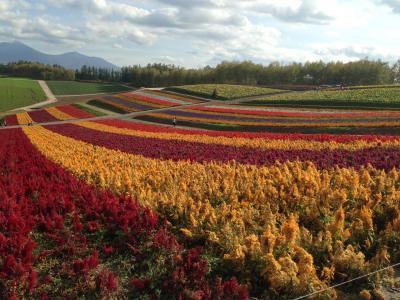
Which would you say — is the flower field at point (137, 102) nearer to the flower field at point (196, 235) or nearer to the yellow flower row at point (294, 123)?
the yellow flower row at point (294, 123)

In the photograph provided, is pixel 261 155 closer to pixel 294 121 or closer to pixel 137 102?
pixel 294 121

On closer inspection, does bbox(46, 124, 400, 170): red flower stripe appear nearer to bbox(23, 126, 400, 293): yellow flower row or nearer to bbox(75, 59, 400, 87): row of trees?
bbox(23, 126, 400, 293): yellow flower row

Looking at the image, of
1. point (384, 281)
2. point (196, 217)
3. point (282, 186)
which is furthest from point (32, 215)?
point (384, 281)

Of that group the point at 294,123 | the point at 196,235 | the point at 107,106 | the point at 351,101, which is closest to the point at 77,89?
the point at 107,106

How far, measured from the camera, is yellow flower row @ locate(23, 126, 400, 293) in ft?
18.4

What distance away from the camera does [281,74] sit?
112125mm

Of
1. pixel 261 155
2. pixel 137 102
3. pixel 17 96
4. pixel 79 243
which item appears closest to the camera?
pixel 79 243

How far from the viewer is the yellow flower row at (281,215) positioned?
560 cm

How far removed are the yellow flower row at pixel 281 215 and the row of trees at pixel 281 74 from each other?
97.6 metres

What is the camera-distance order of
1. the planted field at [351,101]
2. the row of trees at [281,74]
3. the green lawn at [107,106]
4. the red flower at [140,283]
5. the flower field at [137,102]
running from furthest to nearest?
the row of trees at [281,74]
the flower field at [137,102]
the green lawn at [107,106]
the planted field at [351,101]
the red flower at [140,283]

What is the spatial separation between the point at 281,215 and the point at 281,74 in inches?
4311

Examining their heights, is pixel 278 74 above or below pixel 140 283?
above

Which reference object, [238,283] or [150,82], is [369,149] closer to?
[238,283]

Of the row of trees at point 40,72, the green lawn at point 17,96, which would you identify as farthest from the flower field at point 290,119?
the row of trees at point 40,72
